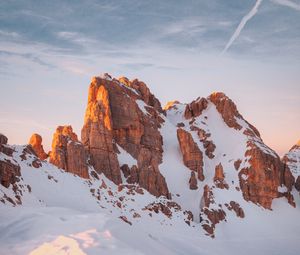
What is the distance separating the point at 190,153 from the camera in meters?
101

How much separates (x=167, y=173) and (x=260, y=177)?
21885mm

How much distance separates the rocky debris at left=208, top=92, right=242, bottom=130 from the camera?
111775mm

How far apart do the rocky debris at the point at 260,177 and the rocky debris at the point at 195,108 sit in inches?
719

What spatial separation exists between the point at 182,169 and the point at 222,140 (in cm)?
1610

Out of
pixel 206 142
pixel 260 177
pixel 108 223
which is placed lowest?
pixel 108 223

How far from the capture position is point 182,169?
98875 millimetres

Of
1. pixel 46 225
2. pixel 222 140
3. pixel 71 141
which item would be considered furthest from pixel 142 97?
pixel 46 225

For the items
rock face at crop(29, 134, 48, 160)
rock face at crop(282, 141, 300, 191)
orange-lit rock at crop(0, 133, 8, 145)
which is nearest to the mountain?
orange-lit rock at crop(0, 133, 8, 145)

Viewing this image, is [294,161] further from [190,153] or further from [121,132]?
[121,132]

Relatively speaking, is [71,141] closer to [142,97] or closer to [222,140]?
[142,97]

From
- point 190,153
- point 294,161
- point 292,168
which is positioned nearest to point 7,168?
point 190,153

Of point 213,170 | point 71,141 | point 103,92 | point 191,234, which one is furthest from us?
point 213,170

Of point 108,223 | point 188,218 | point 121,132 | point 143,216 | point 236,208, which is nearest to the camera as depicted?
point 108,223

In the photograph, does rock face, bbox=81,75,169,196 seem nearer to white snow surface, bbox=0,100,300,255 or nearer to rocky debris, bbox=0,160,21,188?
white snow surface, bbox=0,100,300,255
